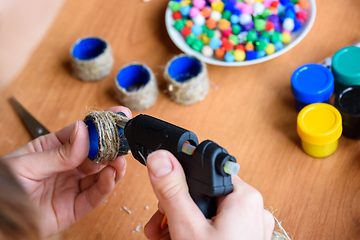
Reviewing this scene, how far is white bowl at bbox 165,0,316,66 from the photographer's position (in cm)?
84

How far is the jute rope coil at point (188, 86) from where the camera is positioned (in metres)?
0.81

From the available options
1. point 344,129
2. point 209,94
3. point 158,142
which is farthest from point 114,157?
point 344,129

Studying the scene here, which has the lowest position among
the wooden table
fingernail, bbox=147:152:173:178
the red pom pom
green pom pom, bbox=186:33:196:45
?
the wooden table

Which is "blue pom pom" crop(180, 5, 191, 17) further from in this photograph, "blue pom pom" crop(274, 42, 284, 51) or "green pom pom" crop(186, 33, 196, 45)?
"blue pom pom" crop(274, 42, 284, 51)

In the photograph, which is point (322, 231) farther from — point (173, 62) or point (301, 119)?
point (173, 62)

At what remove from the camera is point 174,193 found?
438 mm

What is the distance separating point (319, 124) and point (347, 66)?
171 mm

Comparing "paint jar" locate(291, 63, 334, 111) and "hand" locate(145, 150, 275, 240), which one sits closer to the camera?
"hand" locate(145, 150, 275, 240)

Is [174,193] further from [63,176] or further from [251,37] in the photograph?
[251,37]

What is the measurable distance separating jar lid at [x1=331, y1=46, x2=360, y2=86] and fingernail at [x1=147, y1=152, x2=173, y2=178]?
0.51 metres

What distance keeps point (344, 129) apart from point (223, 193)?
1.31 ft

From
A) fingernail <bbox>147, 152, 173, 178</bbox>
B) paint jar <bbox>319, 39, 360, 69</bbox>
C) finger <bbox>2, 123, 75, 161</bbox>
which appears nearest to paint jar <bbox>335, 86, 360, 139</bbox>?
paint jar <bbox>319, 39, 360, 69</bbox>

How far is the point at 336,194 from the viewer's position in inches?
25.9

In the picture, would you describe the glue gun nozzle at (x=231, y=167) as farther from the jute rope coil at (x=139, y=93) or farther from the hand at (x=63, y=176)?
the jute rope coil at (x=139, y=93)
